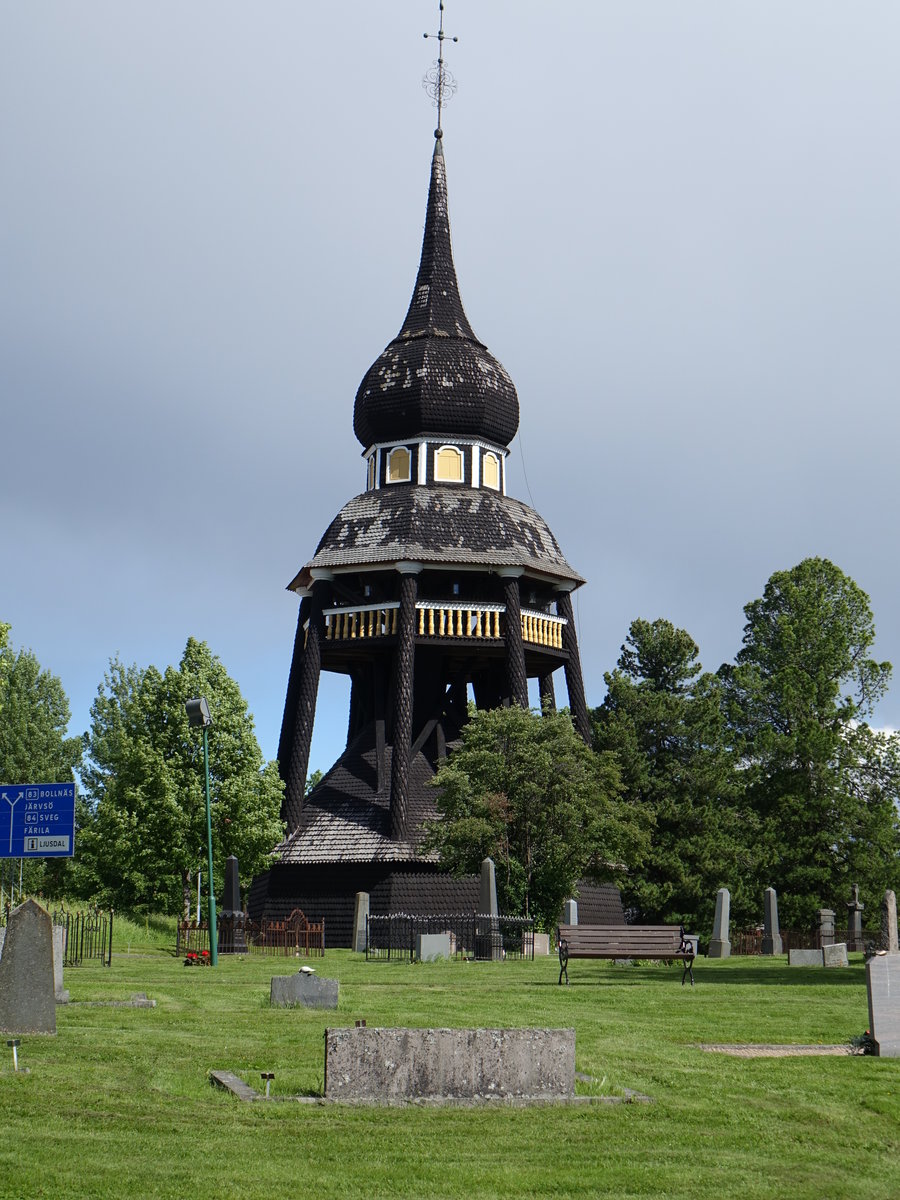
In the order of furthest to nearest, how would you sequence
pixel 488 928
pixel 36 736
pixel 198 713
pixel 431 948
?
pixel 36 736 < pixel 488 928 < pixel 431 948 < pixel 198 713

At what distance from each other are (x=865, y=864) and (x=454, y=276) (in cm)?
2821

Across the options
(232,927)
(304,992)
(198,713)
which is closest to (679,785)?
(232,927)

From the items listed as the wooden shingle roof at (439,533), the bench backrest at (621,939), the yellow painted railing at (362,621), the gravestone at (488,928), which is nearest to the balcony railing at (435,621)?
the yellow painted railing at (362,621)

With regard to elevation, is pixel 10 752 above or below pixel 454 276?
below

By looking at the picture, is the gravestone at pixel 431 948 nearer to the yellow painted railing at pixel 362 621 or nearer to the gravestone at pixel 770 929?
the gravestone at pixel 770 929

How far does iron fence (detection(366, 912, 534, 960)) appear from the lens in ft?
119

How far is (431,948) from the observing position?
3434 centimetres

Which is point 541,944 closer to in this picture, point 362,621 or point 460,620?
point 460,620

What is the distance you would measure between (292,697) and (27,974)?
129ft

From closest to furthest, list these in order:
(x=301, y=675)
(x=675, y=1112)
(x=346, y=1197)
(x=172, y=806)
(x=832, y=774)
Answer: (x=346, y=1197)
(x=675, y=1112)
(x=172, y=806)
(x=301, y=675)
(x=832, y=774)

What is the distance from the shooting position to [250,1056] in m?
14.2

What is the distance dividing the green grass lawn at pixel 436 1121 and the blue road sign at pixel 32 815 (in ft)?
7.46

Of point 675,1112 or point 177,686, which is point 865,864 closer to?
point 177,686

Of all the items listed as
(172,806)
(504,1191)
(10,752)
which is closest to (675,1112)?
(504,1191)
